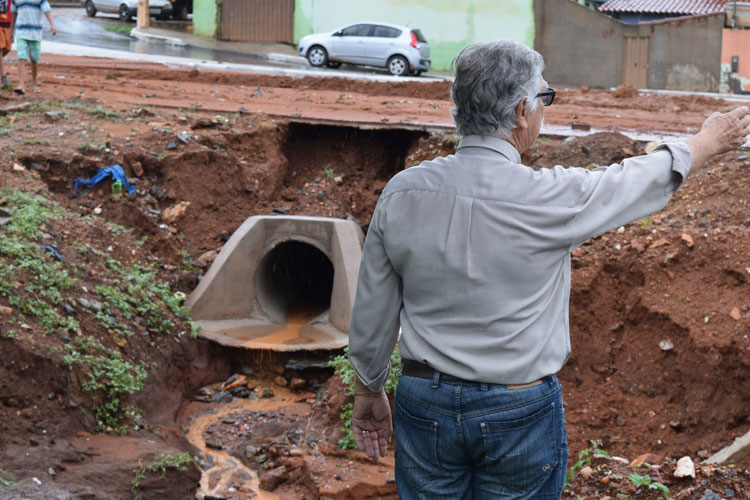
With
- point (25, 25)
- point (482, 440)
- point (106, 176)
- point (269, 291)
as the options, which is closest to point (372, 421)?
point (482, 440)

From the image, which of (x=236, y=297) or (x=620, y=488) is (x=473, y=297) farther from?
(x=236, y=297)

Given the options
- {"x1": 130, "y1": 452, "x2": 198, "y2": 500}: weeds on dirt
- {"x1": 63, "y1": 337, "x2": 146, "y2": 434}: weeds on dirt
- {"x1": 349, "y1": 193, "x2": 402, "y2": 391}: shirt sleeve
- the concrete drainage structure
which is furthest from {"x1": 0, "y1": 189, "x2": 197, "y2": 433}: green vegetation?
{"x1": 349, "y1": 193, "x2": 402, "y2": 391}: shirt sleeve

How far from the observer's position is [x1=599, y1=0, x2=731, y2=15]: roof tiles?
29.7m

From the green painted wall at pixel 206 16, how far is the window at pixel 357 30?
260 inches

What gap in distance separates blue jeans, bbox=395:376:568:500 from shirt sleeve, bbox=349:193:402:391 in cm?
15

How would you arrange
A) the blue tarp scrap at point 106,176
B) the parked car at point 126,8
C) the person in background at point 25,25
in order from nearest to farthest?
the blue tarp scrap at point 106,176 < the person in background at point 25,25 < the parked car at point 126,8

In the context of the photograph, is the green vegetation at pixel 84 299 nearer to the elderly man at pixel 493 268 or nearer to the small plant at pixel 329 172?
the small plant at pixel 329 172

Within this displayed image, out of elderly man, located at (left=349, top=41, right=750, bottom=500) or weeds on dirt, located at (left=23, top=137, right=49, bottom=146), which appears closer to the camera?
elderly man, located at (left=349, top=41, right=750, bottom=500)

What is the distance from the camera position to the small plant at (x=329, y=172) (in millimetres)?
11555

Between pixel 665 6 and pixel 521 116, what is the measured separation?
30560 millimetres

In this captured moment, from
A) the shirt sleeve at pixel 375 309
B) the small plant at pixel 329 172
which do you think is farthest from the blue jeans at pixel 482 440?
the small plant at pixel 329 172

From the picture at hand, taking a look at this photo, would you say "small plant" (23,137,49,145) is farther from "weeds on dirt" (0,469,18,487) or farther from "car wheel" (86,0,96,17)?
"car wheel" (86,0,96,17)

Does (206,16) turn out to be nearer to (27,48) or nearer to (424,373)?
(27,48)

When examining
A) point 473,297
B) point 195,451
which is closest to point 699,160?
point 473,297
